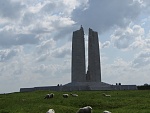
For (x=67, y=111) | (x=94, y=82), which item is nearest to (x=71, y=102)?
(x=67, y=111)

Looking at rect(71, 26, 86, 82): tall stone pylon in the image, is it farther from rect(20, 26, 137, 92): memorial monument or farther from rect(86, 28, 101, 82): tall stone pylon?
rect(86, 28, 101, 82): tall stone pylon

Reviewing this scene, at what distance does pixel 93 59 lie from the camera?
256 feet

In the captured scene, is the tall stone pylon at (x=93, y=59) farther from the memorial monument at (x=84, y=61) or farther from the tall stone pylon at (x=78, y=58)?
the tall stone pylon at (x=78, y=58)

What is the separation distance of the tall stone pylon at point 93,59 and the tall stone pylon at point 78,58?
2175 mm

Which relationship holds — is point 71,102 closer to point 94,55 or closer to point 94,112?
point 94,112

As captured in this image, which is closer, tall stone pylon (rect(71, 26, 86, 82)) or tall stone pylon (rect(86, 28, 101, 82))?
tall stone pylon (rect(71, 26, 86, 82))

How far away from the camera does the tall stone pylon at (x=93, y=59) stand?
7786 cm

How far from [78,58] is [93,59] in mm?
4352

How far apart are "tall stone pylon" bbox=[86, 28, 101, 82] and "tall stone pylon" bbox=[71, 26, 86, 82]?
7.14 feet

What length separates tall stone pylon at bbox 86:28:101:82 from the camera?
7786 cm

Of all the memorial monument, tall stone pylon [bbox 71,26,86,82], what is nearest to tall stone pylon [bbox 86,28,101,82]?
the memorial monument

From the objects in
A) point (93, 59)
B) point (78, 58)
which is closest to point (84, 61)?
point (78, 58)

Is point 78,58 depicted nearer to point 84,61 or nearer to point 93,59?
point 84,61

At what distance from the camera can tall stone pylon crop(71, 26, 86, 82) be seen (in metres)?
75.6
